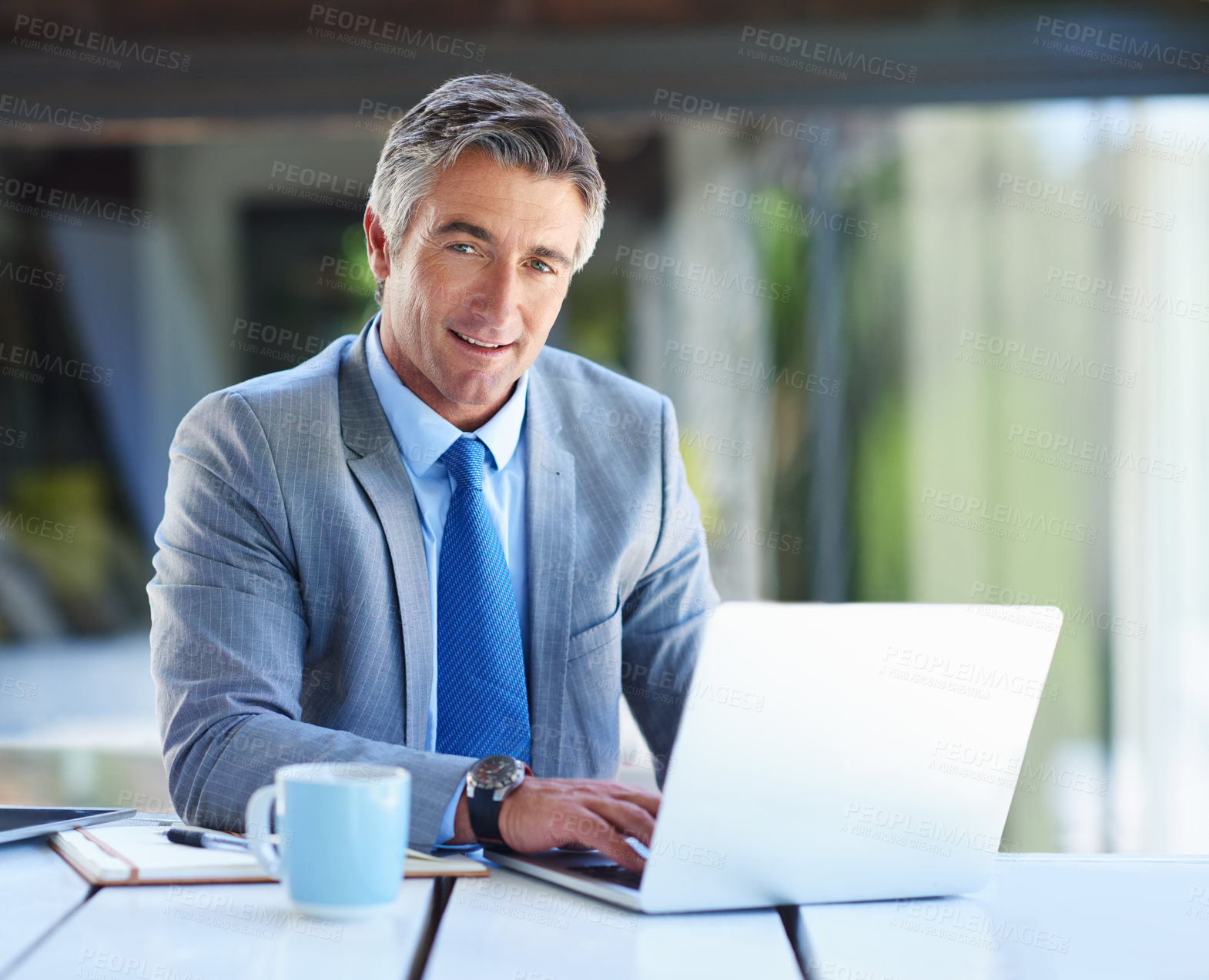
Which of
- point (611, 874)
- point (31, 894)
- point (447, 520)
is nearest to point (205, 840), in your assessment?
point (31, 894)

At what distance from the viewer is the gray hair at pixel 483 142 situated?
1.53 meters

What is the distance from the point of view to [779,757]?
933mm

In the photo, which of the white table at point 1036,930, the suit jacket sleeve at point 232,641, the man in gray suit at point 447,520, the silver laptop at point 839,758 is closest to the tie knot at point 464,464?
the man in gray suit at point 447,520

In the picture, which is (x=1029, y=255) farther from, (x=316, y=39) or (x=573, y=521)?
(x=573, y=521)

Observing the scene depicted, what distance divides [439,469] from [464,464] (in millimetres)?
45

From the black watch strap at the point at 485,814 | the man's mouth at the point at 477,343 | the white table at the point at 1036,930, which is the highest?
the man's mouth at the point at 477,343

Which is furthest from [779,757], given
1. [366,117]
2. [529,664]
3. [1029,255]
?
[1029,255]

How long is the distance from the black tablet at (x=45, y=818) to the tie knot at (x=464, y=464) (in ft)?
1.75

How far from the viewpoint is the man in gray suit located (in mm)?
1374

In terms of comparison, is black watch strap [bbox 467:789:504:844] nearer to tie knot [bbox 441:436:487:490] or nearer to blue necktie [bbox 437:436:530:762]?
A: blue necktie [bbox 437:436:530:762]

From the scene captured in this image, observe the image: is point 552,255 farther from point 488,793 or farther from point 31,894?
point 31,894

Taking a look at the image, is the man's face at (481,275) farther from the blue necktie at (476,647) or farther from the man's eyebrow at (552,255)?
the blue necktie at (476,647)

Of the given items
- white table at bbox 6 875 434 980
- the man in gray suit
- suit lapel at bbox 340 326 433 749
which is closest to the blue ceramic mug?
white table at bbox 6 875 434 980

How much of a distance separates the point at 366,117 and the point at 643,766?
2.35 metres
